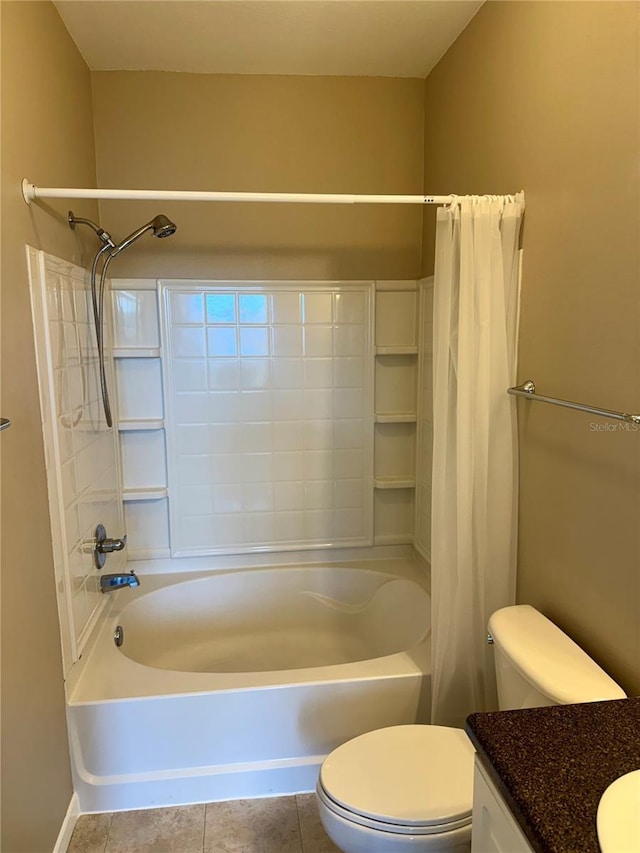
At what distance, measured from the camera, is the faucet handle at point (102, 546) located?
7.18 ft

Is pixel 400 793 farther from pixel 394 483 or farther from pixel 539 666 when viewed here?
pixel 394 483

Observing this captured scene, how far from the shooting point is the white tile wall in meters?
1.74

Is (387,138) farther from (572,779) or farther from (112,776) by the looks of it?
(112,776)

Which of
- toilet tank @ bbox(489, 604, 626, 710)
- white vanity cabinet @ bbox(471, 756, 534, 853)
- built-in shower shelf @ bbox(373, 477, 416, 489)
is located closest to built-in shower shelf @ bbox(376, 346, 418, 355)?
built-in shower shelf @ bbox(373, 477, 416, 489)

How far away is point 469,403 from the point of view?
1775mm

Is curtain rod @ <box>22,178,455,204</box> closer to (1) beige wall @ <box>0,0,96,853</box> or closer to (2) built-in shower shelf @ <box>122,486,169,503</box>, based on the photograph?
(1) beige wall @ <box>0,0,96,853</box>

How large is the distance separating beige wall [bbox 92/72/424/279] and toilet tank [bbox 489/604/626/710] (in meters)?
1.64

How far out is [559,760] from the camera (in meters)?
Result: 0.95

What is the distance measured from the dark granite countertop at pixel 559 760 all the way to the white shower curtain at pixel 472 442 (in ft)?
2.42

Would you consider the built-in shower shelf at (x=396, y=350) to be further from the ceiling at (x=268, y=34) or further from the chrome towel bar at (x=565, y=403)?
the ceiling at (x=268, y=34)

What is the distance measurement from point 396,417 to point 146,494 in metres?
1.16

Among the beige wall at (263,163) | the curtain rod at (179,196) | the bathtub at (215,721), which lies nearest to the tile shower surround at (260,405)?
the beige wall at (263,163)

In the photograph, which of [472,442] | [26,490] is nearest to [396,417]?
[472,442]

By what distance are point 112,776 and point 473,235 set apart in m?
2.01
